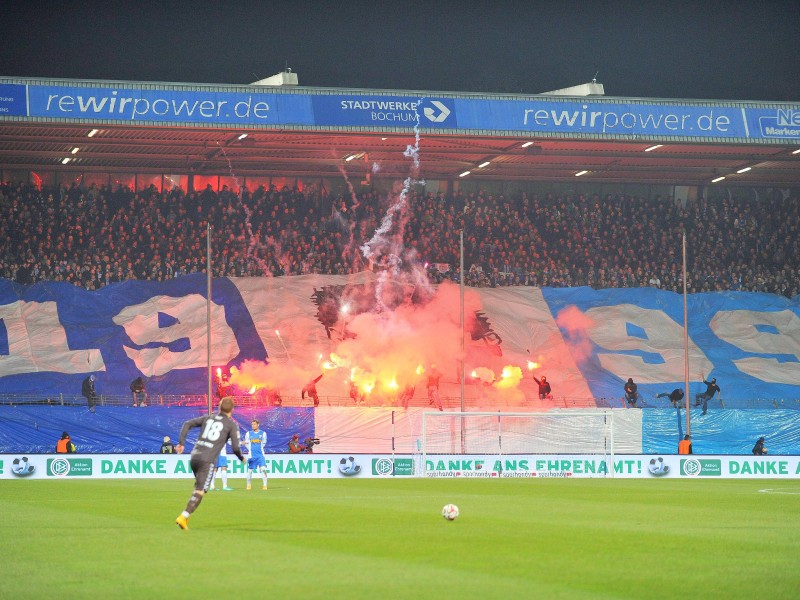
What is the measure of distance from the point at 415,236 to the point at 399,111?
24.7 feet

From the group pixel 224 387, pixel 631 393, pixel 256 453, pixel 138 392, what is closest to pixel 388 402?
pixel 224 387

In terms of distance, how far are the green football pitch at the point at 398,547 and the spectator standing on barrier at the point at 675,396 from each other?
933 inches

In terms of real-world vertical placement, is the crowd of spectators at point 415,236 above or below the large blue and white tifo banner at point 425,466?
above

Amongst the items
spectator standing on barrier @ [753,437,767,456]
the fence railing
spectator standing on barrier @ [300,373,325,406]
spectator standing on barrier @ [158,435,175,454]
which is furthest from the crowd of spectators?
spectator standing on barrier @ [753,437,767,456]

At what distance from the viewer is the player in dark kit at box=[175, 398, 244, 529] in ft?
59.2

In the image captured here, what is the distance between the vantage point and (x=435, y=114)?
55125 mm

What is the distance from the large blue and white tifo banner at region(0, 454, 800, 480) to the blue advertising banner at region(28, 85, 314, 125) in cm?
1708

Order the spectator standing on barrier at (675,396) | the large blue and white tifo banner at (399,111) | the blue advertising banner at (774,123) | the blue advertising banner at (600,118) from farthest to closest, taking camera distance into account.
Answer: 1. the blue advertising banner at (774,123)
2. the blue advertising banner at (600,118)
3. the spectator standing on barrier at (675,396)
4. the large blue and white tifo banner at (399,111)

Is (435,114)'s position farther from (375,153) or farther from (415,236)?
(415,236)

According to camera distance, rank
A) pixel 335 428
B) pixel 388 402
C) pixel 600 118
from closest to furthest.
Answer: pixel 335 428, pixel 388 402, pixel 600 118

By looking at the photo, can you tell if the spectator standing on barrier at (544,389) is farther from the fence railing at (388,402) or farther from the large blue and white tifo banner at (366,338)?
the large blue and white tifo banner at (366,338)

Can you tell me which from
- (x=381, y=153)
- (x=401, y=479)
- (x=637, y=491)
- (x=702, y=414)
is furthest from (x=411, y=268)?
(x=637, y=491)

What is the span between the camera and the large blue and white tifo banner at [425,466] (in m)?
40.4

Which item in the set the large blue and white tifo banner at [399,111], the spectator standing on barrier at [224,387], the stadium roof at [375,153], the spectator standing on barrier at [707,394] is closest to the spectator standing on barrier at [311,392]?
the spectator standing on barrier at [224,387]
